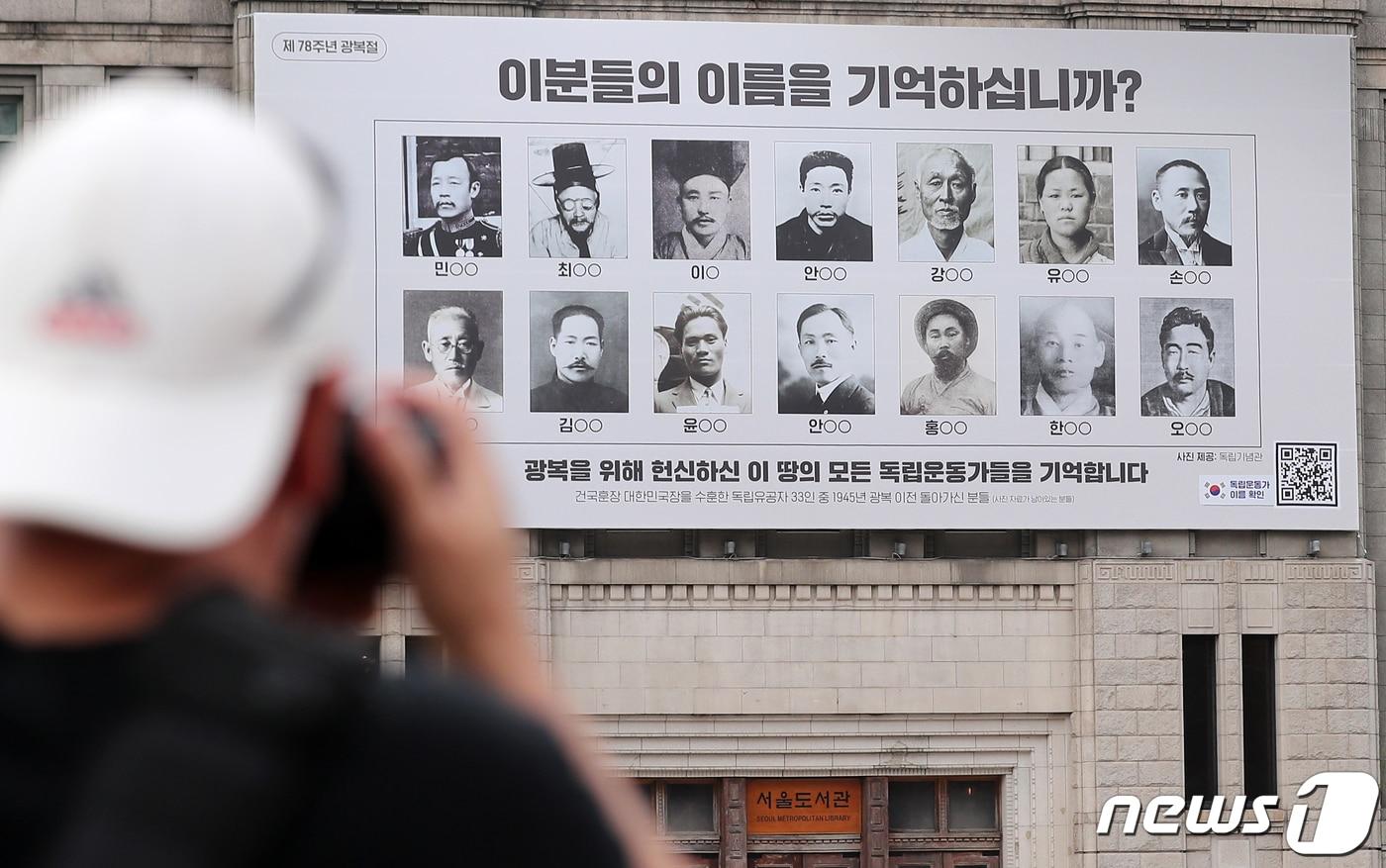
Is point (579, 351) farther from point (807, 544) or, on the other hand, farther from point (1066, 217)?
point (1066, 217)

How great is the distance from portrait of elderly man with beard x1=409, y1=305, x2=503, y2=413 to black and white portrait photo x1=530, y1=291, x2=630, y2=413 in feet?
1.77

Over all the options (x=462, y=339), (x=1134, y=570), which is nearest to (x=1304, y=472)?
(x=1134, y=570)

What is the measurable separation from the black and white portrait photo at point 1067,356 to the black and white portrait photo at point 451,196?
5.84m

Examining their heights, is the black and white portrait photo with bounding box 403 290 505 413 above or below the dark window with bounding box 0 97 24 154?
below

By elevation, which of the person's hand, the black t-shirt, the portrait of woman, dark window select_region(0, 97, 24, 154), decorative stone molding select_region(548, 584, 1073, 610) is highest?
dark window select_region(0, 97, 24, 154)

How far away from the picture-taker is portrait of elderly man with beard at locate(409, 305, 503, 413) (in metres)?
21.5

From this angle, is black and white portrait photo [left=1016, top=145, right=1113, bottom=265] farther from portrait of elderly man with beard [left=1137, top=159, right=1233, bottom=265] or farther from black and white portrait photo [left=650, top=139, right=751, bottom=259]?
black and white portrait photo [left=650, top=139, right=751, bottom=259]

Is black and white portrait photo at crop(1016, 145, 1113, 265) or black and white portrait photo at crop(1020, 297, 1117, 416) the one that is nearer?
black and white portrait photo at crop(1020, 297, 1117, 416)

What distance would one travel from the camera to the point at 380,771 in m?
0.90

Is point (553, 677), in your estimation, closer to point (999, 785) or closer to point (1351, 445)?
point (999, 785)

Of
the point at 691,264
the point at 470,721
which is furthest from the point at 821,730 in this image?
the point at 470,721

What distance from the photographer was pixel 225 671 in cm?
84

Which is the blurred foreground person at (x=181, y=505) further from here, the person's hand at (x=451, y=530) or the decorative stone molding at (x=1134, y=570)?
the decorative stone molding at (x=1134, y=570)

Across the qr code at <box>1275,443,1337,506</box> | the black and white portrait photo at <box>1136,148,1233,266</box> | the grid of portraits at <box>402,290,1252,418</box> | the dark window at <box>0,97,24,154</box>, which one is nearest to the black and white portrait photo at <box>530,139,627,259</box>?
the grid of portraits at <box>402,290,1252,418</box>
